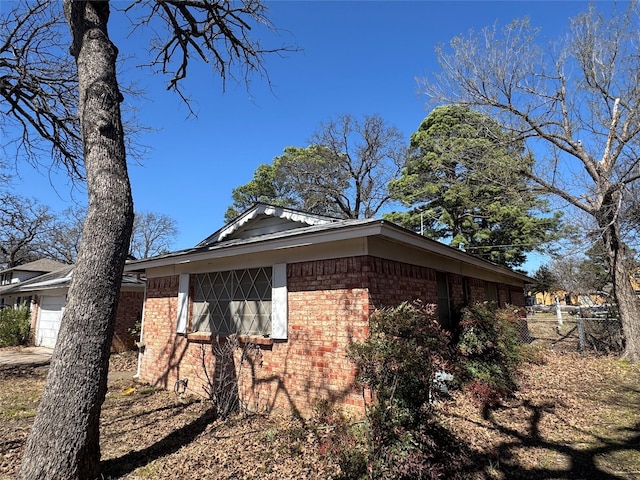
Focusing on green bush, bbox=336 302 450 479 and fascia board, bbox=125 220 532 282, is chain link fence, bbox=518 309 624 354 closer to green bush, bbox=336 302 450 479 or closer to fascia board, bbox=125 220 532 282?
fascia board, bbox=125 220 532 282

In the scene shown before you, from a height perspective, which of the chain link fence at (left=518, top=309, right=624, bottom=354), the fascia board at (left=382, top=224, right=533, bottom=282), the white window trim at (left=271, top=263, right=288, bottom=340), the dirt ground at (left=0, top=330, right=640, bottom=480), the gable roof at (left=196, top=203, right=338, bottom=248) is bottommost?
the dirt ground at (left=0, top=330, right=640, bottom=480)

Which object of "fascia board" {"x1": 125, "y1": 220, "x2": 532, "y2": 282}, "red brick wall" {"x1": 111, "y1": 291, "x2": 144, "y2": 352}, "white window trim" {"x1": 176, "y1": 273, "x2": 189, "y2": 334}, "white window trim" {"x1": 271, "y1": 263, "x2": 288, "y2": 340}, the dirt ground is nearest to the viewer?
the dirt ground

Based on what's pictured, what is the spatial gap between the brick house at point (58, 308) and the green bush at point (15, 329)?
297mm

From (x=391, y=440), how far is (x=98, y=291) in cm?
355

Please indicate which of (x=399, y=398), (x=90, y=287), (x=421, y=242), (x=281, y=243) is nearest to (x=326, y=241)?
(x=281, y=243)

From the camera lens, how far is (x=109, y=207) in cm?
419

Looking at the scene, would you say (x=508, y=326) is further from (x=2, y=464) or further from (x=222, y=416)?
(x=2, y=464)

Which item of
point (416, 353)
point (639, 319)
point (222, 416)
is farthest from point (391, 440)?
point (639, 319)

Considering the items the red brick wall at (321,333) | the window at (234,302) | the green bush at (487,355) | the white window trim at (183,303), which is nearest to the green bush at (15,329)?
the white window trim at (183,303)

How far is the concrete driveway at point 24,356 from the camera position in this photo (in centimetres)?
1217

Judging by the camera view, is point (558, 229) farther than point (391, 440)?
Yes

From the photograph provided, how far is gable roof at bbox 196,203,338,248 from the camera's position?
690 cm

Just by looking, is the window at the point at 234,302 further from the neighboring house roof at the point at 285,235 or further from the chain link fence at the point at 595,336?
the chain link fence at the point at 595,336

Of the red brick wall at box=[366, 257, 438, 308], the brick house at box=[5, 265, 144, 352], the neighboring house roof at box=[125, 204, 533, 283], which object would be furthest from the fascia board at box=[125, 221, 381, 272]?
the brick house at box=[5, 265, 144, 352]
